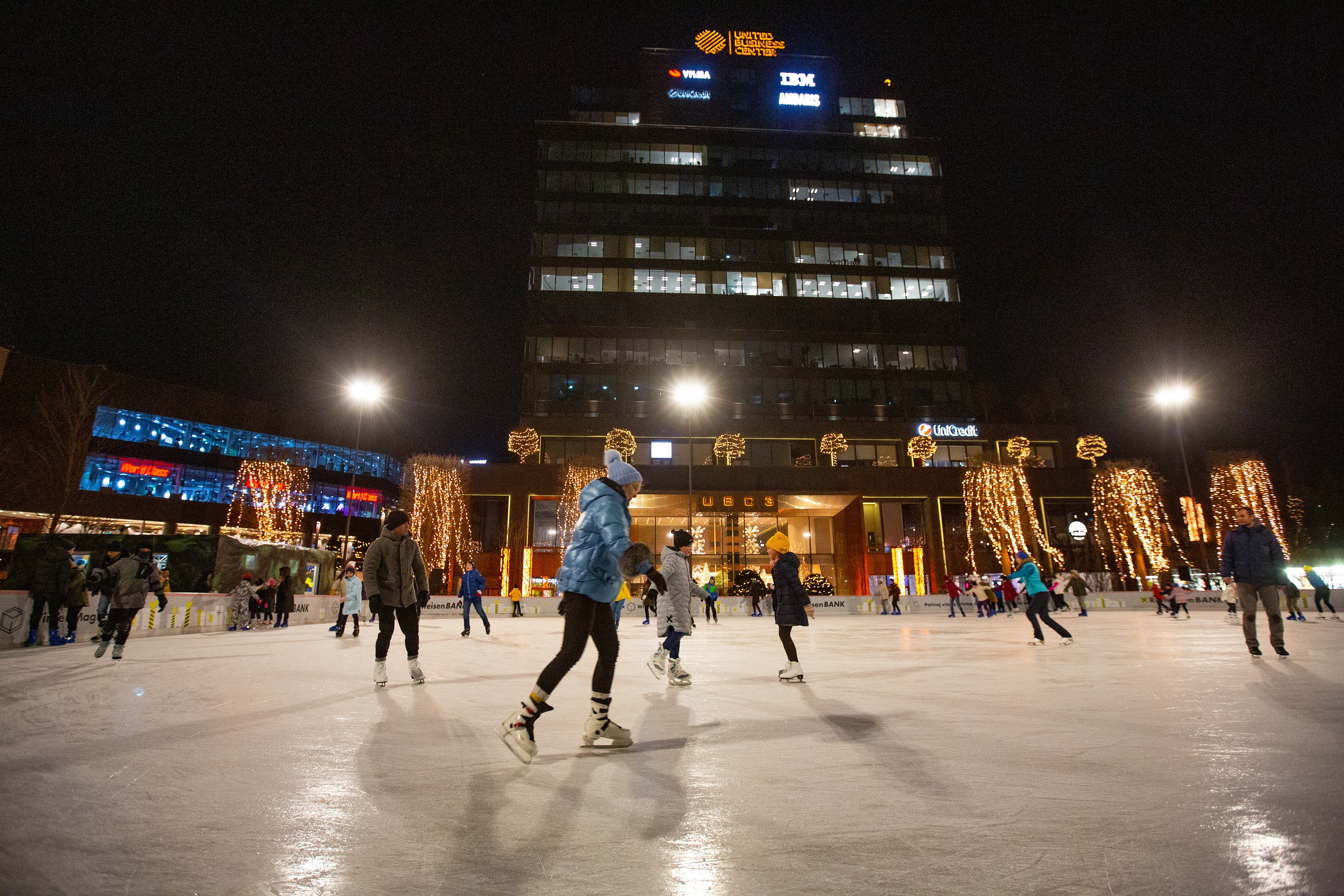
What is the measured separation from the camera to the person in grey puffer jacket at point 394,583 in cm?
675

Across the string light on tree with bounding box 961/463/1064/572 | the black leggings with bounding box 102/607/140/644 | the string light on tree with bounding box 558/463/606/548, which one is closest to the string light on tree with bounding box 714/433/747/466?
the string light on tree with bounding box 558/463/606/548

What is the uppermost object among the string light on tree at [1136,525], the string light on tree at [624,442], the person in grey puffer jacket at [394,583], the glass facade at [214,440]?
the glass facade at [214,440]

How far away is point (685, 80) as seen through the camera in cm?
6919

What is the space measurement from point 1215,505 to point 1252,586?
42.7 metres

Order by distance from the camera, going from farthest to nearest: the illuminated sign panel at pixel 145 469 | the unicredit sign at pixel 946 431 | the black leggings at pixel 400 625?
1. the unicredit sign at pixel 946 431
2. the illuminated sign panel at pixel 145 469
3. the black leggings at pixel 400 625

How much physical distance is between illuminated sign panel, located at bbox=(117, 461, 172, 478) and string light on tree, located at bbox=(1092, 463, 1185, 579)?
65880 millimetres

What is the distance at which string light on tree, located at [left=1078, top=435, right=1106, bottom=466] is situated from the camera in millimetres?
46281

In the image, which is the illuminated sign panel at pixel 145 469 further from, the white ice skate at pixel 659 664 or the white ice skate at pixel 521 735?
the white ice skate at pixel 521 735

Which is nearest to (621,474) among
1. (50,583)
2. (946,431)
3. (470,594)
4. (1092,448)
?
(470,594)

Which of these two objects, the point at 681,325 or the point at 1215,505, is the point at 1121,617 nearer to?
the point at 1215,505

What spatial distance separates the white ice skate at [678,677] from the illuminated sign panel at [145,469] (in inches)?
2122

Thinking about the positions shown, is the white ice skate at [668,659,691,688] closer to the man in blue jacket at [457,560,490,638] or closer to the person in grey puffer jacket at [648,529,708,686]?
the person in grey puffer jacket at [648,529,708,686]

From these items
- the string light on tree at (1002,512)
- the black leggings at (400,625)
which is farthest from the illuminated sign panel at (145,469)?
the string light on tree at (1002,512)

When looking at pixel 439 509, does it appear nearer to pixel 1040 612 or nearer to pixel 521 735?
pixel 1040 612
